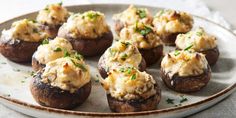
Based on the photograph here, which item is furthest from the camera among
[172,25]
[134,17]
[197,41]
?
[134,17]

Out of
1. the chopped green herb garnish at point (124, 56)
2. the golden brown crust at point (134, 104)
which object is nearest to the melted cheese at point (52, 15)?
the chopped green herb garnish at point (124, 56)

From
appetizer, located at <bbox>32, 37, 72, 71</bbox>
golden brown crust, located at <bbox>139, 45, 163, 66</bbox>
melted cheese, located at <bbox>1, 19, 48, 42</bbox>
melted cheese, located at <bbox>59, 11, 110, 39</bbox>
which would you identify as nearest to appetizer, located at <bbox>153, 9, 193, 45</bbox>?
golden brown crust, located at <bbox>139, 45, 163, 66</bbox>

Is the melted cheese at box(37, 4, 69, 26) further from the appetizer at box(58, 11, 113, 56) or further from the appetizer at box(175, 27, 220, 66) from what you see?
the appetizer at box(175, 27, 220, 66)

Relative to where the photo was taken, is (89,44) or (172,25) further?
(172,25)

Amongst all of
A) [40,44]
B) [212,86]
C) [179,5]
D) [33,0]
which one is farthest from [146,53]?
[33,0]

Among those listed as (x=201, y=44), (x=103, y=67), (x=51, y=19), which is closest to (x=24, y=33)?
(x=51, y=19)

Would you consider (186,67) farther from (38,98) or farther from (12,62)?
(12,62)

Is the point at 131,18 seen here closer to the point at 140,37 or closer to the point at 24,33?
the point at 140,37
